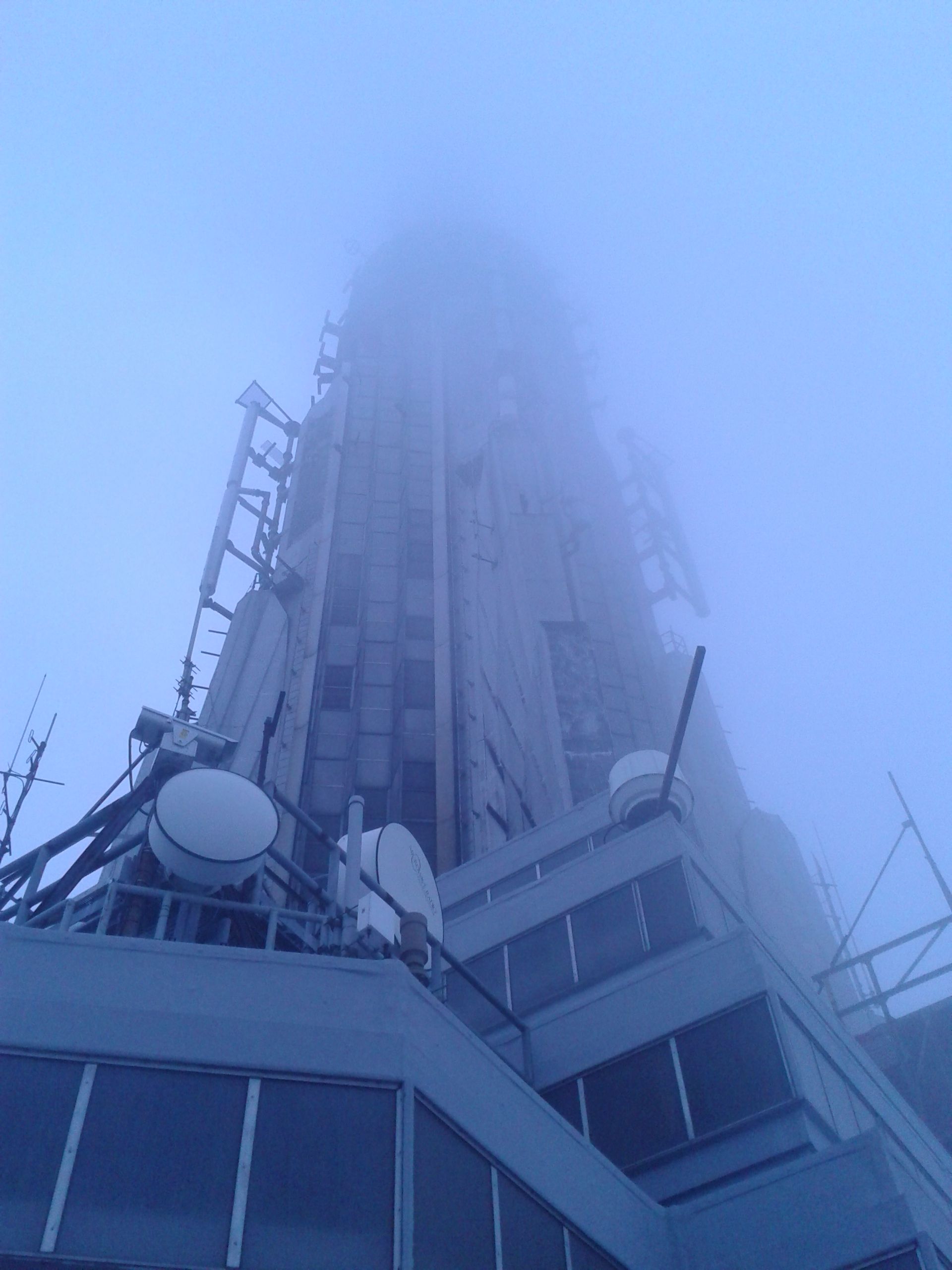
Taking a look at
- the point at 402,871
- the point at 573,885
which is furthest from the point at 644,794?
the point at 402,871

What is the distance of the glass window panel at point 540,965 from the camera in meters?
22.2

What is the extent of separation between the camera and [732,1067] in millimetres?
17625

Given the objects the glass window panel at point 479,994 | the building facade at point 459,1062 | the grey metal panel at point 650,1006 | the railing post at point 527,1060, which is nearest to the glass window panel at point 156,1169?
the building facade at point 459,1062

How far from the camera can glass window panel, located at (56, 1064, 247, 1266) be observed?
9.80 m

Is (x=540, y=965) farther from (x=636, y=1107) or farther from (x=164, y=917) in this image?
(x=164, y=917)

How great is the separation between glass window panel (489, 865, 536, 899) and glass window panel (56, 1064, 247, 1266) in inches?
631

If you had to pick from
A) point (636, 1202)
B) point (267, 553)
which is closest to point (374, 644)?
point (267, 553)

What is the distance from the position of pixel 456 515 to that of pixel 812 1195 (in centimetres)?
4521

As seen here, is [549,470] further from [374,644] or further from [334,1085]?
[334,1085]

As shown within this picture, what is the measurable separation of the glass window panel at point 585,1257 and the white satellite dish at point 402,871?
4634 mm

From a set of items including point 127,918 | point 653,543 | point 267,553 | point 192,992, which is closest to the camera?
point 192,992

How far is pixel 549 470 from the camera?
5953cm

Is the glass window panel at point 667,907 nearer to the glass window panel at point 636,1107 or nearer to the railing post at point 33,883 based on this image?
the glass window panel at point 636,1107

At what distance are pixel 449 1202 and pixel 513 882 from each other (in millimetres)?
15582
